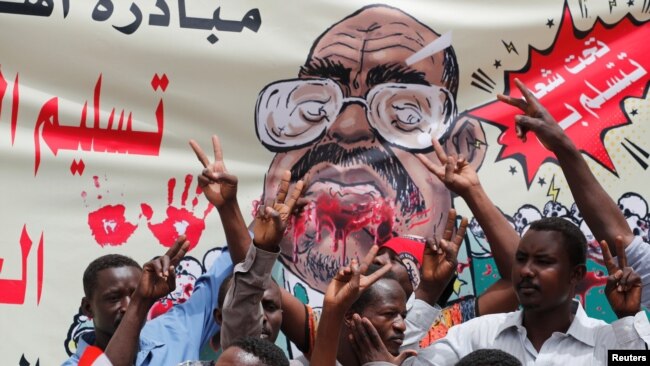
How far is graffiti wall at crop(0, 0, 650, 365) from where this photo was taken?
3764mm

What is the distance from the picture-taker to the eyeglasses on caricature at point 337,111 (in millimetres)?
3910

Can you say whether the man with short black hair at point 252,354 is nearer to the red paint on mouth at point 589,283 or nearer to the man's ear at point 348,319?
the man's ear at point 348,319

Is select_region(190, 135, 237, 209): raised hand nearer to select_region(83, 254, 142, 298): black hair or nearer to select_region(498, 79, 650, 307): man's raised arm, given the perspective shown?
select_region(83, 254, 142, 298): black hair

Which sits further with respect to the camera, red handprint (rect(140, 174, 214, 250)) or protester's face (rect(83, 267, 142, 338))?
red handprint (rect(140, 174, 214, 250))

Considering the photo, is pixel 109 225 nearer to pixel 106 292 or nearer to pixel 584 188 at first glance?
pixel 106 292

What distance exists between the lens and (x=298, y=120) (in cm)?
393

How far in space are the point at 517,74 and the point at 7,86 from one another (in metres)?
1.76

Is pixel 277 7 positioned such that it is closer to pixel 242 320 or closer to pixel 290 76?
pixel 290 76

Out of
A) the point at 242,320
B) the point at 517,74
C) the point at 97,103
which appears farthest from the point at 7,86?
the point at 517,74

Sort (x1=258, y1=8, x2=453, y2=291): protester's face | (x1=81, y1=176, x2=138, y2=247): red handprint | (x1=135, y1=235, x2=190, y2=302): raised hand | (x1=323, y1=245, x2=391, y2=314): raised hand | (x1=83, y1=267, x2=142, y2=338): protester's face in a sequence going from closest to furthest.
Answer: (x1=323, y1=245, x2=391, y2=314): raised hand, (x1=135, y1=235, x2=190, y2=302): raised hand, (x1=83, y1=267, x2=142, y2=338): protester's face, (x1=81, y1=176, x2=138, y2=247): red handprint, (x1=258, y1=8, x2=453, y2=291): protester's face

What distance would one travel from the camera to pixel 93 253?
12.2ft

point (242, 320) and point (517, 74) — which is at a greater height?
point (517, 74)

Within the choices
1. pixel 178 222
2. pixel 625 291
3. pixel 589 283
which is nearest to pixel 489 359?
pixel 625 291

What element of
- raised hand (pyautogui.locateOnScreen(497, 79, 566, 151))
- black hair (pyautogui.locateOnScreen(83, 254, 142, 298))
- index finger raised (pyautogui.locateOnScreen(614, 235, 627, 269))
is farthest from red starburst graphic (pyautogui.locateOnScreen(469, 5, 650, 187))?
black hair (pyautogui.locateOnScreen(83, 254, 142, 298))
